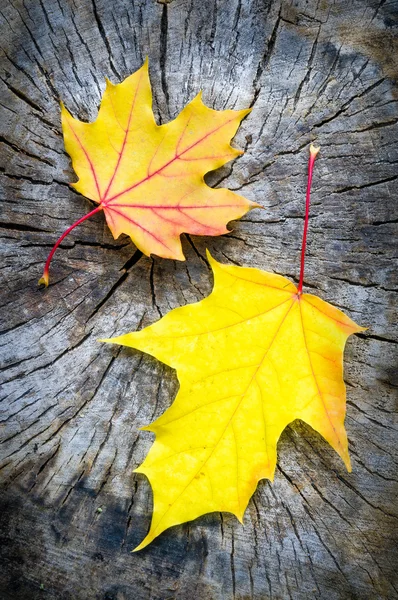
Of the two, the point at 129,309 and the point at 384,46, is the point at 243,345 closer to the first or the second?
the point at 129,309

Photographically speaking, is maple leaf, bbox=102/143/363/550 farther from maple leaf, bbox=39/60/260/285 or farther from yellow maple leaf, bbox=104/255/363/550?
maple leaf, bbox=39/60/260/285

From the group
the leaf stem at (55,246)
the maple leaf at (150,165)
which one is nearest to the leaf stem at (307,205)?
the maple leaf at (150,165)

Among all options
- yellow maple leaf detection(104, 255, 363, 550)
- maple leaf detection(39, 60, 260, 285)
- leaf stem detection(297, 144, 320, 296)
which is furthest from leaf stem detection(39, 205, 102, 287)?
leaf stem detection(297, 144, 320, 296)

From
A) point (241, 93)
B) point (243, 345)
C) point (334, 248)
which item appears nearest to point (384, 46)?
point (241, 93)

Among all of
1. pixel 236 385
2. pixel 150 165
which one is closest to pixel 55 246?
pixel 150 165

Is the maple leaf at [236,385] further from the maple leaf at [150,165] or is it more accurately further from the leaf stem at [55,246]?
the leaf stem at [55,246]

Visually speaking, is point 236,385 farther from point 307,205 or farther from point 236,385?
point 307,205
